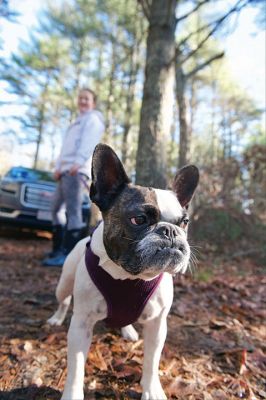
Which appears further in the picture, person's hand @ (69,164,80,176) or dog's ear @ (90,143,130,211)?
person's hand @ (69,164,80,176)

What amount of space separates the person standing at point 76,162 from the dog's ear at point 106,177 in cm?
234

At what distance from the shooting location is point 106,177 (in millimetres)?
2154

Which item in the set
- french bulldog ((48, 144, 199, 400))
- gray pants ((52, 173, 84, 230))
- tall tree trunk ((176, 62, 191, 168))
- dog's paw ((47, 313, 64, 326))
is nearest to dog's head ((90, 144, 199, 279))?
french bulldog ((48, 144, 199, 400))

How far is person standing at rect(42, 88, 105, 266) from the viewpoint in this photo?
14.8ft

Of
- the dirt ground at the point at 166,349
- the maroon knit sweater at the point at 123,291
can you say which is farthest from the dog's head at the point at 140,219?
the dirt ground at the point at 166,349

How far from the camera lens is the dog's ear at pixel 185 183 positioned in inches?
91.6

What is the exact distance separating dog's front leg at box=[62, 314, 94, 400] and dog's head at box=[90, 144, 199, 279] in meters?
0.44

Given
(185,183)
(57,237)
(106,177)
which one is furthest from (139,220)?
(57,237)

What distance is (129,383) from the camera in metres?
2.27

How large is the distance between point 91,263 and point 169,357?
1.09 metres

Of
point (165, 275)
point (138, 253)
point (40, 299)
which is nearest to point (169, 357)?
point (165, 275)

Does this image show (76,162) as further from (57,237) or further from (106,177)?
(106,177)

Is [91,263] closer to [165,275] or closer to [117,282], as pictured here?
[117,282]

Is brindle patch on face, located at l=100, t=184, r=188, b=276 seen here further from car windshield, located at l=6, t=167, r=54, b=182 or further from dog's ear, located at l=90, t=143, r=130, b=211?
car windshield, located at l=6, t=167, r=54, b=182
